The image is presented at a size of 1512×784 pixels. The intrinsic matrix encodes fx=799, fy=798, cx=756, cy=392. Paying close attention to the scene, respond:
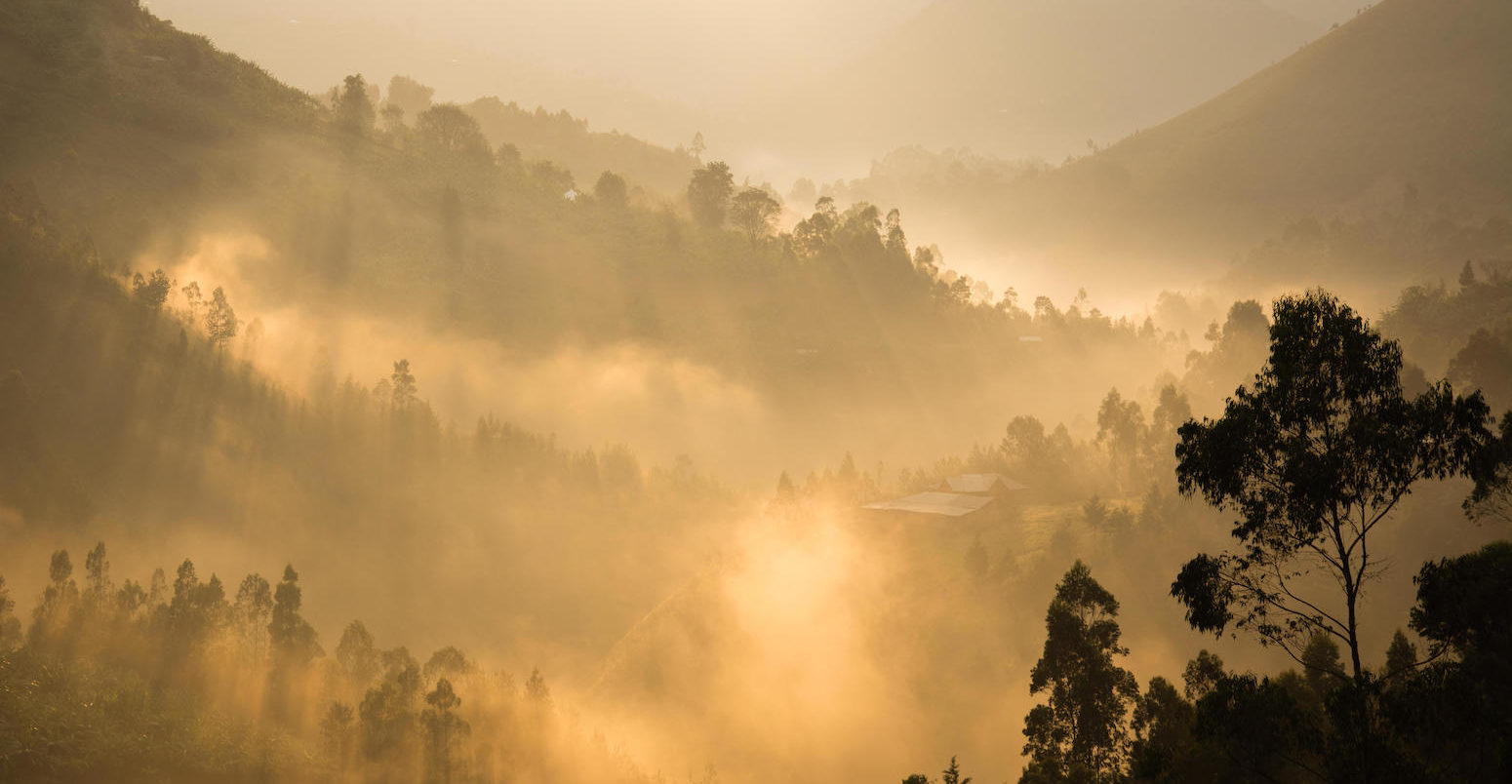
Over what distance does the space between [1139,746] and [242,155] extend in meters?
217

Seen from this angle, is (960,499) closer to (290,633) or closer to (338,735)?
(338,735)

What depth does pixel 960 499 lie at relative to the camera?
388 ft

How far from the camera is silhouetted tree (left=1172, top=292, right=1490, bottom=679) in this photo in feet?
64.7

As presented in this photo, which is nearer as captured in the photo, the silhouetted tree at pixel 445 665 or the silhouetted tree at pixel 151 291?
the silhouetted tree at pixel 445 665

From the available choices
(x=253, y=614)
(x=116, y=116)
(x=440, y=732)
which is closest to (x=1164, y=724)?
(x=440, y=732)

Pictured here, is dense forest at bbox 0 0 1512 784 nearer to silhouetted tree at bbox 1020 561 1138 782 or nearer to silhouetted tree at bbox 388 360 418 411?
silhouetted tree at bbox 1020 561 1138 782

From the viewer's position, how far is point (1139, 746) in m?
32.2

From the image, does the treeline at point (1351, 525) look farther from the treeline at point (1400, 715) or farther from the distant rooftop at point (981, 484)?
the distant rooftop at point (981, 484)

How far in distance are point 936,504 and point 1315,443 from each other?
9941 cm

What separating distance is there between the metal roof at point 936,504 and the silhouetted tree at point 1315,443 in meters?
93.3

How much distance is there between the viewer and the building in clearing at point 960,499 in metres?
115

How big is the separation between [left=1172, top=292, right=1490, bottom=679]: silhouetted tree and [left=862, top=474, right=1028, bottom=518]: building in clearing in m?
93.2

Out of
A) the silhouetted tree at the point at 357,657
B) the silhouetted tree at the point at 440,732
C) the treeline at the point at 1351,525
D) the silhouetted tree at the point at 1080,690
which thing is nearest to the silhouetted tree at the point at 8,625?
the silhouetted tree at the point at 357,657

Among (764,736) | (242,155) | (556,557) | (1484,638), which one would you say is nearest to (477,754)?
(764,736)
